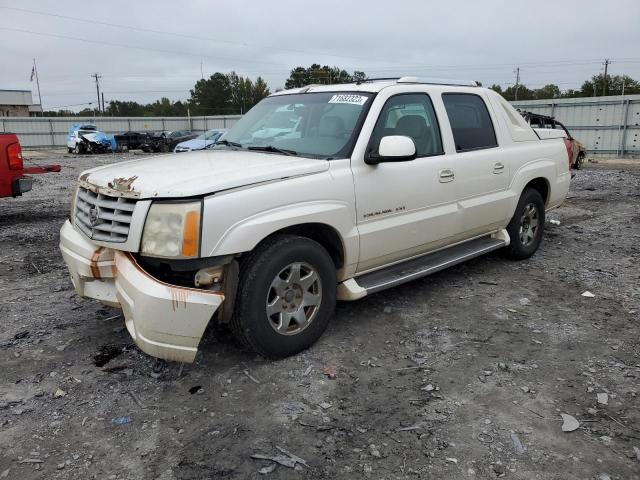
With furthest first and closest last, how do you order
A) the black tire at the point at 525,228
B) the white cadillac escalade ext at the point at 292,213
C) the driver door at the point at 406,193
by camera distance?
the black tire at the point at 525,228, the driver door at the point at 406,193, the white cadillac escalade ext at the point at 292,213

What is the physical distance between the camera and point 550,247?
261 inches

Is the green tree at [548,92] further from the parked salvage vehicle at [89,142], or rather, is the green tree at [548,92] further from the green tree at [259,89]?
the parked salvage vehicle at [89,142]

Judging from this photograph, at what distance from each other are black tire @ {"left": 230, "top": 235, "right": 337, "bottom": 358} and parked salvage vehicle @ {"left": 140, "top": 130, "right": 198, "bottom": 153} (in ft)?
96.3

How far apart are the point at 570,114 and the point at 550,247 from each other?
771 inches

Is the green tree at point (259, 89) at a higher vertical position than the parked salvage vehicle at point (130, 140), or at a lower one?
higher

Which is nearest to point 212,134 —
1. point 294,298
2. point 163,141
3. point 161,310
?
point 294,298

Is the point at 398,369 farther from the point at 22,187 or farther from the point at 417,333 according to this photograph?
the point at 22,187

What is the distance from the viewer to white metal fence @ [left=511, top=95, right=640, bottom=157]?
2145 centimetres

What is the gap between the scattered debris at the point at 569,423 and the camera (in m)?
2.81

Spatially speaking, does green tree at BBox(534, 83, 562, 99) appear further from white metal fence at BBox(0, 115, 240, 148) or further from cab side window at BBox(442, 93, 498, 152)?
cab side window at BBox(442, 93, 498, 152)

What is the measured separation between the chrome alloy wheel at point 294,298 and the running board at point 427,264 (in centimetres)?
48

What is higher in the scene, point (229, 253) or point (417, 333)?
point (229, 253)

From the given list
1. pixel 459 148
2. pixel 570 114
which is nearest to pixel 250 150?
pixel 459 148

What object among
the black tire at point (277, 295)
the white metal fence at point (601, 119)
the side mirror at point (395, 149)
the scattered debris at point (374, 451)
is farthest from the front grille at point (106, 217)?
A: the white metal fence at point (601, 119)
